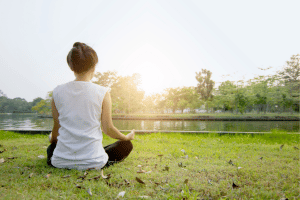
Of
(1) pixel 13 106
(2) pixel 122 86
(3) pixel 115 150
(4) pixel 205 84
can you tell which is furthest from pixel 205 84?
(1) pixel 13 106

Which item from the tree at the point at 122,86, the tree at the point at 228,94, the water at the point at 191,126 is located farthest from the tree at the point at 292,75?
the tree at the point at 122,86

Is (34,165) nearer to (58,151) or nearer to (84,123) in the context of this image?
(58,151)

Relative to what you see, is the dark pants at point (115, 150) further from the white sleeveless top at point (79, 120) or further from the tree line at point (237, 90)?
the tree line at point (237, 90)

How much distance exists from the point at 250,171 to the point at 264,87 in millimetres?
32456

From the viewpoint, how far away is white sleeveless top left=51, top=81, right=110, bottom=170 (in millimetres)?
1556

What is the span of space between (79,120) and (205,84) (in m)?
33.3

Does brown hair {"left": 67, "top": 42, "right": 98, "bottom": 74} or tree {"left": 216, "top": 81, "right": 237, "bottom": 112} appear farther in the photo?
tree {"left": 216, "top": 81, "right": 237, "bottom": 112}

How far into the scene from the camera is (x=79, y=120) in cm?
155

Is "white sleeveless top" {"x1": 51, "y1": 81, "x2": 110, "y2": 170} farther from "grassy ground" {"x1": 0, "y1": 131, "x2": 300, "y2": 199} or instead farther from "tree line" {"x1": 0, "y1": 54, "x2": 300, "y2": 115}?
"tree line" {"x1": 0, "y1": 54, "x2": 300, "y2": 115}

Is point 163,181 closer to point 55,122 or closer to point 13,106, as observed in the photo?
point 55,122

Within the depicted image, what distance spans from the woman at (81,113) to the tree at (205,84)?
32809mm

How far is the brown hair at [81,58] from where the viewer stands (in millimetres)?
1525

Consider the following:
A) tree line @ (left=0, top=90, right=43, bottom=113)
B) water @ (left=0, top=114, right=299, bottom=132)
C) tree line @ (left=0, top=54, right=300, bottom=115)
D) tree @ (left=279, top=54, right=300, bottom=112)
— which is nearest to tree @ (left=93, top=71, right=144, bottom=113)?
tree line @ (left=0, top=54, right=300, bottom=115)

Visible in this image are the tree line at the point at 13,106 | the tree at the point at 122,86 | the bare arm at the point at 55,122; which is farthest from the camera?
the tree line at the point at 13,106
